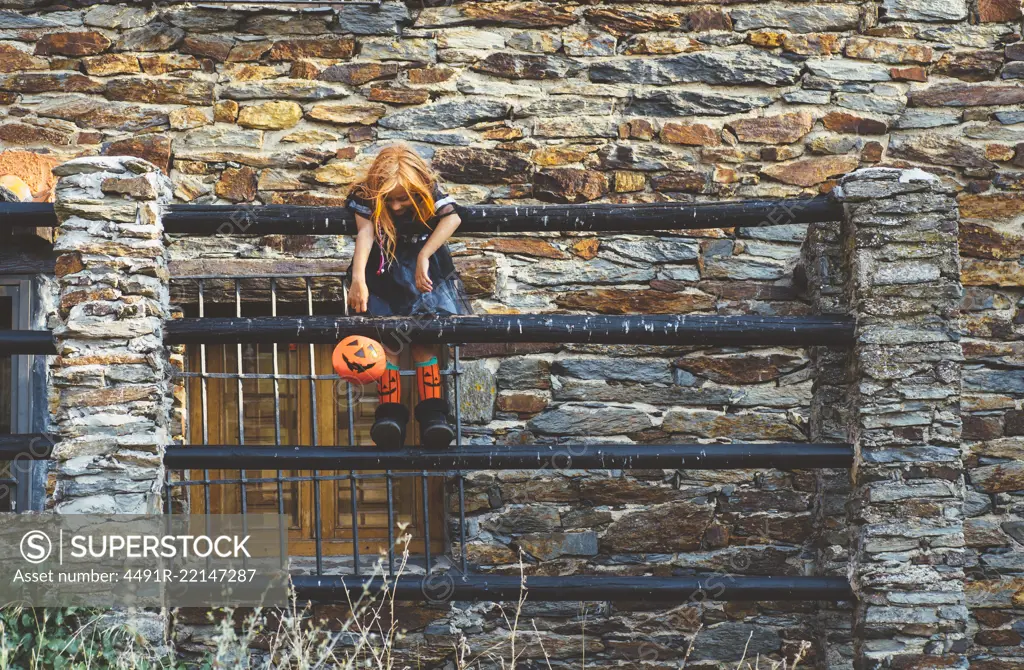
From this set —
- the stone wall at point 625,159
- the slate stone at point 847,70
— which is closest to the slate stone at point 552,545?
the stone wall at point 625,159

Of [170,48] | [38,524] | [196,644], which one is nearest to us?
[38,524]

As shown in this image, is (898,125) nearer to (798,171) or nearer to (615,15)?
(798,171)

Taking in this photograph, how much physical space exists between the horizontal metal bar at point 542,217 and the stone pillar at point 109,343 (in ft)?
0.48

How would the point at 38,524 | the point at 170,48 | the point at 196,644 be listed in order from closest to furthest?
the point at 38,524, the point at 196,644, the point at 170,48

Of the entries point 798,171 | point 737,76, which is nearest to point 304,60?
point 737,76

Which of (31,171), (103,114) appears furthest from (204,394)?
(103,114)

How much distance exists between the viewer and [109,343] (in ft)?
8.38

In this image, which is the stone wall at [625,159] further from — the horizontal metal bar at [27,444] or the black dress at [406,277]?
the horizontal metal bar at [27,444]

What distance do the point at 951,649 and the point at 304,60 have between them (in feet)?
12.0

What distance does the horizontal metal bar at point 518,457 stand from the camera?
263 cm

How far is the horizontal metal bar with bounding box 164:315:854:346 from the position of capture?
8.66ft

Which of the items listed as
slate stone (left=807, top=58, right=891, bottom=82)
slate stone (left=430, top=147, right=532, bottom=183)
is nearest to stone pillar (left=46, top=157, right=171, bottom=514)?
slate stone (left=430, top=147, right=532, bottom=183)

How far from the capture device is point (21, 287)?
4129mm

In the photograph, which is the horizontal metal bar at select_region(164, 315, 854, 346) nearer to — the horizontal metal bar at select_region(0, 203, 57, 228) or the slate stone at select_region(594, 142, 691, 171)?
the horizontal metal bar at select_region(0, 203, 57, 228)
